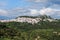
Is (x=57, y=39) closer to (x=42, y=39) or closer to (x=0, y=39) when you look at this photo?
(x=42, y=39)

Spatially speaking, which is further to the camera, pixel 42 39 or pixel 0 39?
pixel 42 39

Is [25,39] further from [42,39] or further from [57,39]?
[57,39]

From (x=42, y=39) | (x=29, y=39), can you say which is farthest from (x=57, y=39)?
(x=29, y=39)

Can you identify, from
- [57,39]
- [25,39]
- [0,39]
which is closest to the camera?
[0,39]

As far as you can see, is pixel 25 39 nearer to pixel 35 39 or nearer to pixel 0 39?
pixel 35 39

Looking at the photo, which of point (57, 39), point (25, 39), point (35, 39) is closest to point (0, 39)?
point (25, 39)

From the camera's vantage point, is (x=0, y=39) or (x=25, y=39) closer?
(x=0, y=39)

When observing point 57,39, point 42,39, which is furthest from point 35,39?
point 57,39

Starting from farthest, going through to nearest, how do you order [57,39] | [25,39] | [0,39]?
[57,39] < [25,39] < [0,39]
